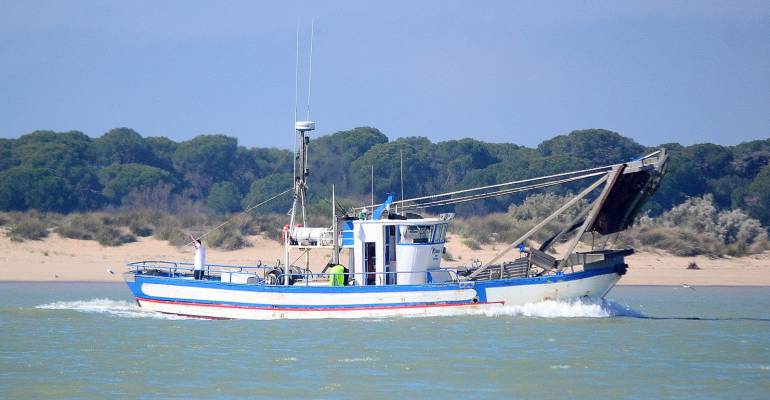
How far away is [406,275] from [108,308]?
355 inches

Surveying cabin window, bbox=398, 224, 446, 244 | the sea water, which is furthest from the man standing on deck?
cabin window, bbox=398, 224, 446, 244

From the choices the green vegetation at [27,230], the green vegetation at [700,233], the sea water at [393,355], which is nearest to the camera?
the sea water at [393,355]

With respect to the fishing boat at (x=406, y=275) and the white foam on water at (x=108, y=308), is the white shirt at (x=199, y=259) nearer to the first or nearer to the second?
the fishing boat at (x=406, y=275)

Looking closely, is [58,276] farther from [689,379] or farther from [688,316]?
[689,379]

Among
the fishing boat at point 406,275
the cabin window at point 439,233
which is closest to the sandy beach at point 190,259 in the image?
the fishing boat at point 406,275

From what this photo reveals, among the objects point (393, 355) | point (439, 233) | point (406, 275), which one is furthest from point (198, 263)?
point (393, 355)

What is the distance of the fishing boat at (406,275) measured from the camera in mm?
29906

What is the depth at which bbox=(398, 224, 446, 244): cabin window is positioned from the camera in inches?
1216

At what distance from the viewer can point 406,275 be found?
31.0 m

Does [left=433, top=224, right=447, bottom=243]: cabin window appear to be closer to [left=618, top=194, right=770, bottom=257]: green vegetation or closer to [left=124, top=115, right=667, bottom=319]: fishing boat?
[left=124, top=115, right=667, bottom=319]: fishing boat

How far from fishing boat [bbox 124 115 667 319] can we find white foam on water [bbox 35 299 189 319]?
32cm

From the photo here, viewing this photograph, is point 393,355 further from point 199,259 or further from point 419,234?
point 199,259

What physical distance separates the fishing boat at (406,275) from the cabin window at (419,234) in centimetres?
3

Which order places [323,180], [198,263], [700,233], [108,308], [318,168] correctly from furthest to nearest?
[318,168], [323,180], [700,233], [108,308], [198,263]
